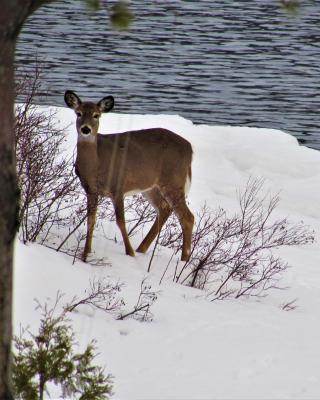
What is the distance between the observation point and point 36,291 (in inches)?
390

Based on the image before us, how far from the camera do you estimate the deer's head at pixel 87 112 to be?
1147 centimetres

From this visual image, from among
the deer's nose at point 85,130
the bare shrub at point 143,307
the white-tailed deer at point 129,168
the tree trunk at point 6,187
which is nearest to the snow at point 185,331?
the bare shrub at point 143,307

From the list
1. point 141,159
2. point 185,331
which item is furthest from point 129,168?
point 185,331

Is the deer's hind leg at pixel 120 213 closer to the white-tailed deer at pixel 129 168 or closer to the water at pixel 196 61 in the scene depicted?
the white-tailed deer at pixel 129 168

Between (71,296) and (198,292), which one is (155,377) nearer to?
(71,296)

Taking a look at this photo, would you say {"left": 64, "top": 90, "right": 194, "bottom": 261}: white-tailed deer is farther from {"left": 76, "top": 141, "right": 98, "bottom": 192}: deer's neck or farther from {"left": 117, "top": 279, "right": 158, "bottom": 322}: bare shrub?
{"left": 117, "top": 279, "right": 158, "bottom": 322}: bare shrub

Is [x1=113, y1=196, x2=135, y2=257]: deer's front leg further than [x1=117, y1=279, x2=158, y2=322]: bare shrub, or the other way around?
[x1=113, y1=196, x2=135, y2=257]: deer's front leg

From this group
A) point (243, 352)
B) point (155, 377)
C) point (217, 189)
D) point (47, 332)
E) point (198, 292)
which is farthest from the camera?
point (217, 189)

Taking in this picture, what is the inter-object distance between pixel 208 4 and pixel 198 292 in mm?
41922

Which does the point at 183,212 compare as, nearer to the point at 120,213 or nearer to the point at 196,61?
the point at 120,213

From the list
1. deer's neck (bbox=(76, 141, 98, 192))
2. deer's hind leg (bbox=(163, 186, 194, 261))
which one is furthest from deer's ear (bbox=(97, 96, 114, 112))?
deer's hind leg (bbox=(163, 186, 194, 261))

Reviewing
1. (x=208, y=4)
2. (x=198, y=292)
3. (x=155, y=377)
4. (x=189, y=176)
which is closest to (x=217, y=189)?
(x=189, y=176)

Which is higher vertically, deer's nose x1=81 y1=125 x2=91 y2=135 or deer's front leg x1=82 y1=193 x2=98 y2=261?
deer's nose x1=81 y1=125 x2=91 y2=135

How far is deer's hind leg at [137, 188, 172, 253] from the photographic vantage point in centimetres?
1263
